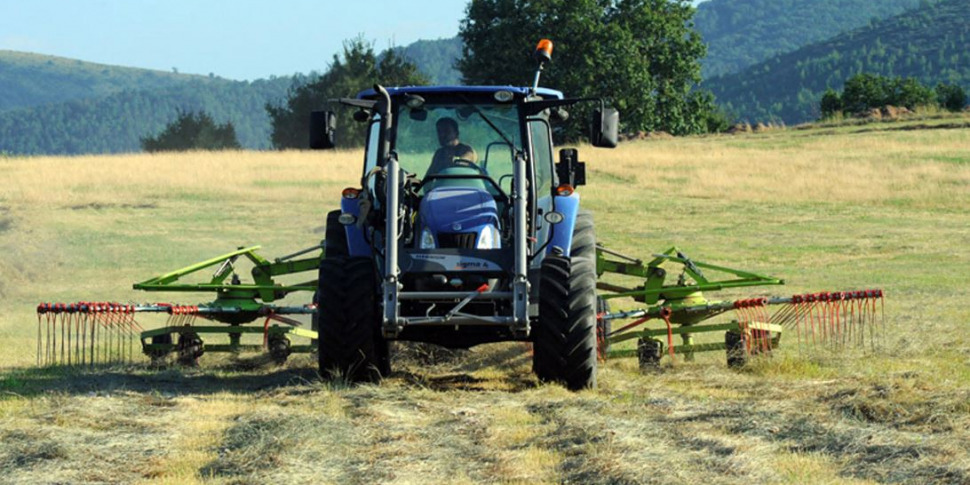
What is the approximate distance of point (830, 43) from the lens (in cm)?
18012

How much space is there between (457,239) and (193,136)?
74.0 m

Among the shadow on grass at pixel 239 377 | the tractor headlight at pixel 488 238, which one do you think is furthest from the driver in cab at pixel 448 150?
the shadow on grass at pixel 239 377

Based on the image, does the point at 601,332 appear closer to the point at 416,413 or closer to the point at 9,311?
the point at 416,413

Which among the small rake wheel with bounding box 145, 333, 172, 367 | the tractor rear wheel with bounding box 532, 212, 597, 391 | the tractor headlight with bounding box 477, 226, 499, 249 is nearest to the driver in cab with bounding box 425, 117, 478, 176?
the tractor headlight with bounding box 477, 226, 499, 249

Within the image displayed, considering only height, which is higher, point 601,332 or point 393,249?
point 393,249

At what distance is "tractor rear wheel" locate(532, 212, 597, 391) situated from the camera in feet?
33.0

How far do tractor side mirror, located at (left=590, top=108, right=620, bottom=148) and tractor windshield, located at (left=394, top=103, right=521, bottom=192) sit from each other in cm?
59

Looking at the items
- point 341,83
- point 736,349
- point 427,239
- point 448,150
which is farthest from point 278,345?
point 341,83

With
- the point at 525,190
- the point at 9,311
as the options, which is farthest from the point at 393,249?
the point at 9,311

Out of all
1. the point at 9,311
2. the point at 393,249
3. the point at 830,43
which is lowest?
the point at 9,311

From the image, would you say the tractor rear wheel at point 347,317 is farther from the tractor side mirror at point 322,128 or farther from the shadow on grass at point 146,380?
the tractor side mirror at point 322,128

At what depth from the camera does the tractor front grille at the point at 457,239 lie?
1027cm

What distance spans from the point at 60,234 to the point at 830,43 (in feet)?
536

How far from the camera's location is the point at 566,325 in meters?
10.1
